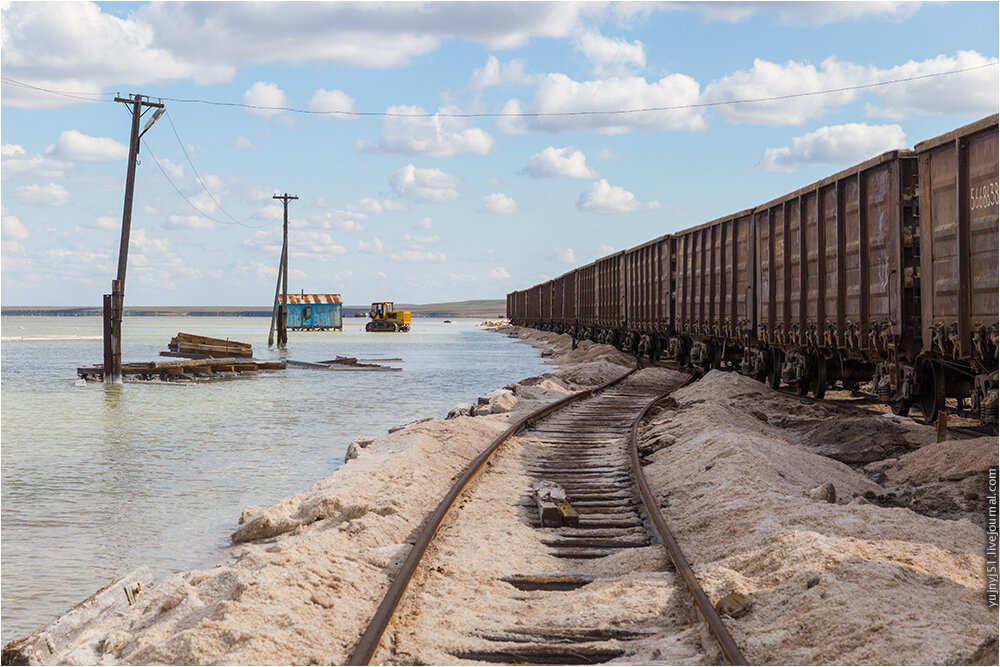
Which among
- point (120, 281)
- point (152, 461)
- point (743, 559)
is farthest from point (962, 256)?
point (120, 281)

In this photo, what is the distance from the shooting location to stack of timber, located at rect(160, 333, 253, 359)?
39688mm

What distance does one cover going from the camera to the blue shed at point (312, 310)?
102812mm

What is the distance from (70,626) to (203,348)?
116 feet

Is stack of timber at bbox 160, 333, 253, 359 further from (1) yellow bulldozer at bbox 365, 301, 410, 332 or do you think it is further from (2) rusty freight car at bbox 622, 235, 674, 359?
(1) yellow bulldozer at bbox 365, 301, 410, 332

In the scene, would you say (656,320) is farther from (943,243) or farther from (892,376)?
(943,243)

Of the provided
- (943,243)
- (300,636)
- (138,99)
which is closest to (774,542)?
(300,636)

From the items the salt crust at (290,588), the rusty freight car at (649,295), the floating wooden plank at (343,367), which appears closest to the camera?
the salt crust at (290,588)

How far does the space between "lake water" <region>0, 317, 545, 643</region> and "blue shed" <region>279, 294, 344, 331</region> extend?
70.3 metres

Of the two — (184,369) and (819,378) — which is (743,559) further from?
(184,369)

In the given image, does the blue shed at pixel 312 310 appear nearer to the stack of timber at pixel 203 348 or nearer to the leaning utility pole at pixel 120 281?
the stack of timber at pixel 203 348

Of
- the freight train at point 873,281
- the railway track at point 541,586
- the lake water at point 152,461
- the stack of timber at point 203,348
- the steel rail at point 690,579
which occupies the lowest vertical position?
the lake water at point 152,461

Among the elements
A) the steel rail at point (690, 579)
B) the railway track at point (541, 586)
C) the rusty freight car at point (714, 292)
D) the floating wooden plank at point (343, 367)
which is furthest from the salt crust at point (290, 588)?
the floating wooden plank at point (343, 367)

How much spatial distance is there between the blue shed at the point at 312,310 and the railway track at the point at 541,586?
95.1m

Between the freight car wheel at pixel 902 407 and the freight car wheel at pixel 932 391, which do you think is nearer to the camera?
the freight car wheel at pixel 932 391
